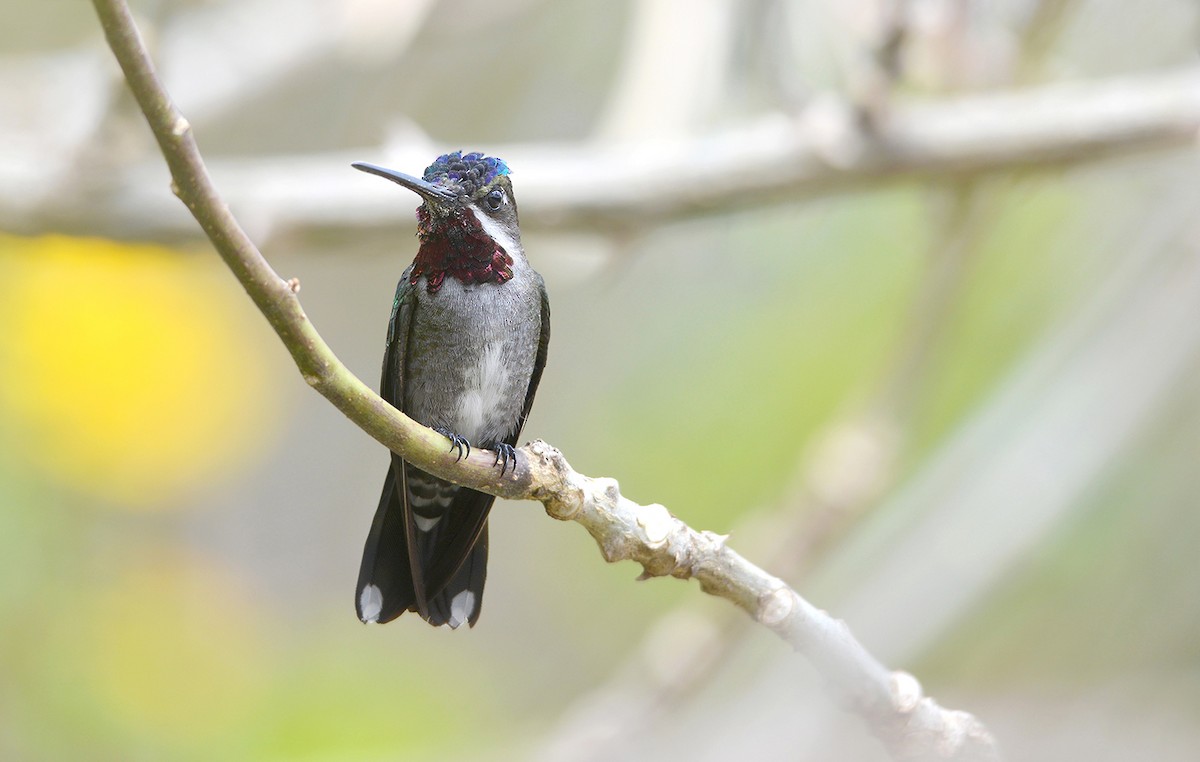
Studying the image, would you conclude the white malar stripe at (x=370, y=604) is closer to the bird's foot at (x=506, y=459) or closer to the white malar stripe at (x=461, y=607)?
the white malar stripe at (x=461, y=607)

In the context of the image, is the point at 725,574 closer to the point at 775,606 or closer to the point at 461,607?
the point at 775,606

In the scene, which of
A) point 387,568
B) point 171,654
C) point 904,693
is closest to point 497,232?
point 387,568

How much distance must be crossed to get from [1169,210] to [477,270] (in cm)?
398

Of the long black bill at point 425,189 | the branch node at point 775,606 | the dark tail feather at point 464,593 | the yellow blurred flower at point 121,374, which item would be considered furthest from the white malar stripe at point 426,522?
the yellow blurred flower at point 121,374

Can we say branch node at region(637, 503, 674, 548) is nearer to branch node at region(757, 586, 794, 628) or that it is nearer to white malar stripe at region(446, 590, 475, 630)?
branch node at region(757, 586, 794, 628)

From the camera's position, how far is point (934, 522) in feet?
15.7

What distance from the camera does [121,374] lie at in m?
6.32

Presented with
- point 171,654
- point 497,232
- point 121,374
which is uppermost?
point 121,374

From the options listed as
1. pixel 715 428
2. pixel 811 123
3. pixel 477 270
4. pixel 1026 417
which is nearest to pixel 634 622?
pixel 715 428

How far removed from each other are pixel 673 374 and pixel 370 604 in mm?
4993

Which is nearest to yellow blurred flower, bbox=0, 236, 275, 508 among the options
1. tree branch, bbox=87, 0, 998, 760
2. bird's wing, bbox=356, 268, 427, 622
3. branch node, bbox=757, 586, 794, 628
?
bird's wing, bbox=356, 268, 427, 622

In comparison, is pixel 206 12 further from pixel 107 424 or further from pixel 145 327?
pixel 107 424

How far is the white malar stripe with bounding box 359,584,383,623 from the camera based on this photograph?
3061 mm

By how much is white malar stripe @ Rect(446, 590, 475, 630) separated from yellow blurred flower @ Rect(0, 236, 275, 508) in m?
2.94
